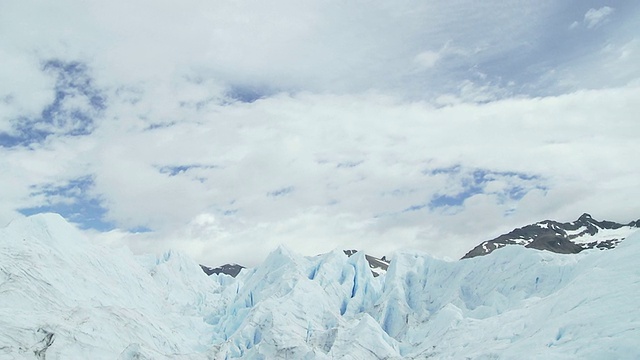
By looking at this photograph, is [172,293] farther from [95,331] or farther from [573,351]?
[573,351]

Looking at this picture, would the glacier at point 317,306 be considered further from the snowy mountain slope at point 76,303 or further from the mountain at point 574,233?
the mountain at point 574,233

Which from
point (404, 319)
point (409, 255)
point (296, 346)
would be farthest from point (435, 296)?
point (296, 346)

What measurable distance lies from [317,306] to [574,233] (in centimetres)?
15100

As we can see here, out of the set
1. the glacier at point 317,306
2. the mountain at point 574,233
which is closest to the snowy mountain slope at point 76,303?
the glacier at point 317,306

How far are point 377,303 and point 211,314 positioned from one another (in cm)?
2138

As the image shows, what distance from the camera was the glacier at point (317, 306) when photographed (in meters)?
21.7

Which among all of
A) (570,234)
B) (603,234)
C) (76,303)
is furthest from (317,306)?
(603,234)

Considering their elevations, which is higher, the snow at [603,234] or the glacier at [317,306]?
the snow at [603,234]

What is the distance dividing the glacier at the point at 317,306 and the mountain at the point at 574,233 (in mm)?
97589

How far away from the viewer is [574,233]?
576 ft

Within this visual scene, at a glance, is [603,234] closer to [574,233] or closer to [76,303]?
[574,233]

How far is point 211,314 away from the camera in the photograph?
64375 mm

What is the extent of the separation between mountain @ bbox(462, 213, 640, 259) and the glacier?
320 ft

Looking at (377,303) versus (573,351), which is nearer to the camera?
(573,351)
